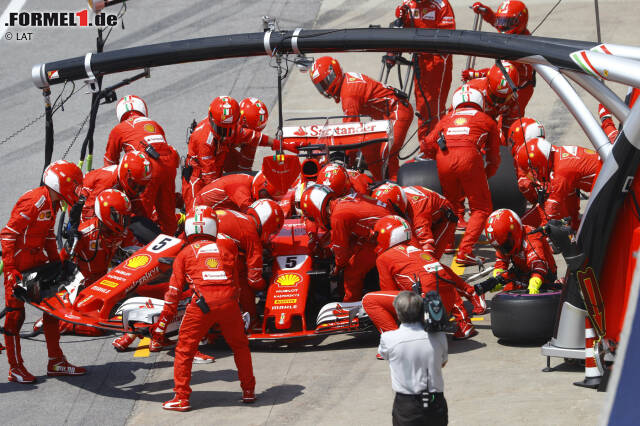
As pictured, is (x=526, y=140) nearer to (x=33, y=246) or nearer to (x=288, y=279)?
(x=288, y=279)

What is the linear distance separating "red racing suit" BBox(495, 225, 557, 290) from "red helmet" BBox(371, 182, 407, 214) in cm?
113

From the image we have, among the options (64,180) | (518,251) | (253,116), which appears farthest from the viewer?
(253,116)

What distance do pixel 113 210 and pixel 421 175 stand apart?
13.1 feet

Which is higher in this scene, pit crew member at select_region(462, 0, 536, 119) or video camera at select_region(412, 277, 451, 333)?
pit crew member at select_region(462, 0, 536, 119)

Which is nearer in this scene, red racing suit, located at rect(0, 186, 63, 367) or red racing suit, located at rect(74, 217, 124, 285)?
red racing suit, located at rect(0, 186, 63, 367)

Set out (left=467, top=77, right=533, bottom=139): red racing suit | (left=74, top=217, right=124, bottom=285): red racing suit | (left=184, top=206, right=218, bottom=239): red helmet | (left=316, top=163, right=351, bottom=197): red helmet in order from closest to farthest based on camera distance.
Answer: (left=184, top=206, right=218, bottom=239): red helmet
(left=316, top=163, right=351, bottom=197): red helmet
(left=74, top=217, right=124, bottom=285): red racing suit
(left=467, top=77, right=533, bottom=139): red racing suit

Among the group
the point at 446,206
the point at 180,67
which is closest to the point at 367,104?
the point at 446,206

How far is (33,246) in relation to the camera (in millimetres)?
9430

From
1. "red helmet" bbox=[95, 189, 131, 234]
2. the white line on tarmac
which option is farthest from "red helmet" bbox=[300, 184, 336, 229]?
the white line on tarmac

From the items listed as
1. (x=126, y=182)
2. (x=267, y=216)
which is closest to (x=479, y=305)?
(x=267, y=216)

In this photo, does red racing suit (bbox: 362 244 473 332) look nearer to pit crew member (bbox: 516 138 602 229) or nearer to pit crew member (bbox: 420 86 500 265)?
pit crew member (bbox: 516 138 602 229)

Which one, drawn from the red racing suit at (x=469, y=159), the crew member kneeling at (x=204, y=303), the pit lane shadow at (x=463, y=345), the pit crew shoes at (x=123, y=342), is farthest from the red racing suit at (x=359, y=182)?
the pit crew shoes at (x=123, y=342)

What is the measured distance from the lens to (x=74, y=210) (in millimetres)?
10133

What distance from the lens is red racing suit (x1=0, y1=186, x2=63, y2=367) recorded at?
9.22 metres
